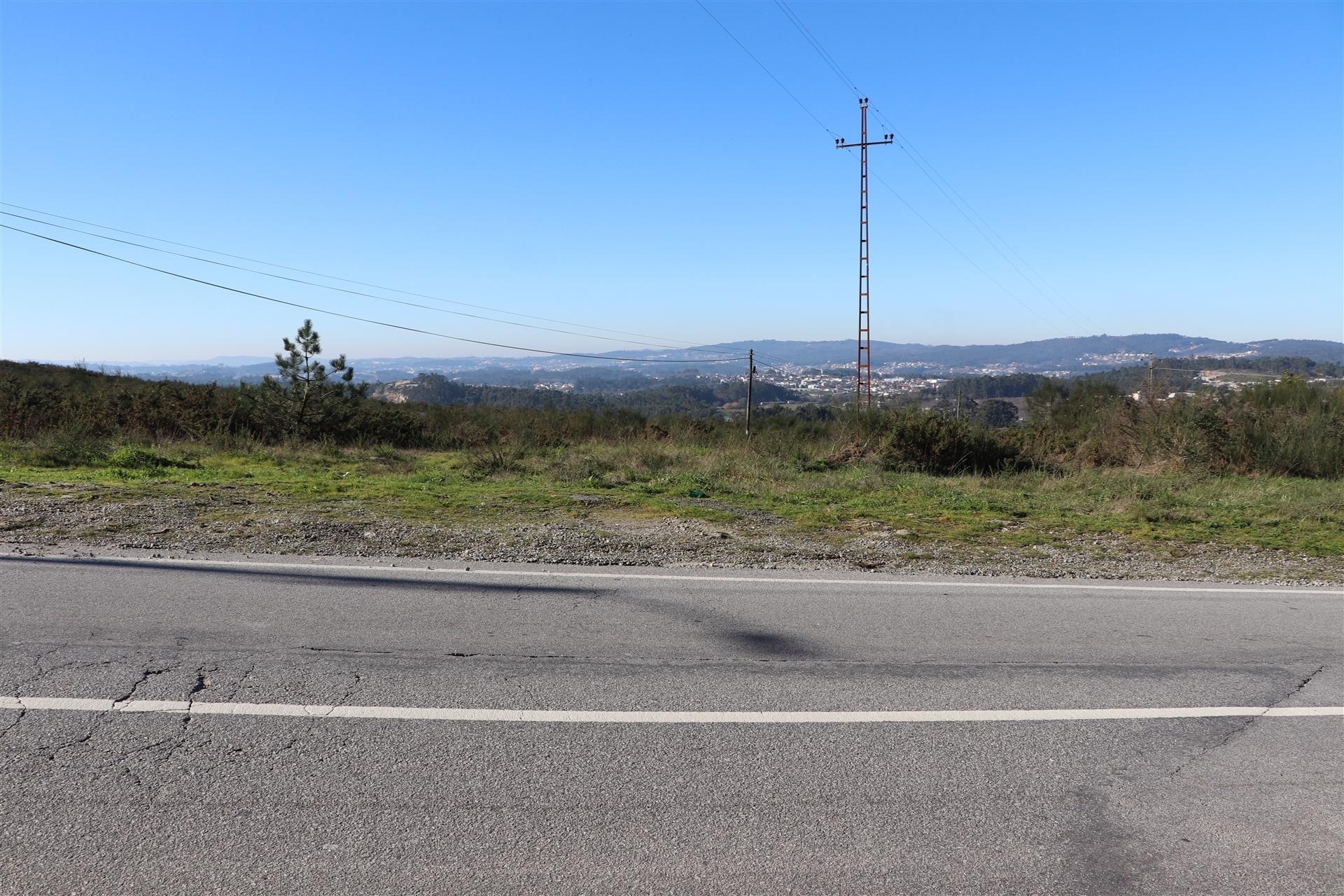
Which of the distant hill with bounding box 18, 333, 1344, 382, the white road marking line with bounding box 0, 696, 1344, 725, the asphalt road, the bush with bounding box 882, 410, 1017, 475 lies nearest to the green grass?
the bush with bounding box 882, 410, 1017, 475

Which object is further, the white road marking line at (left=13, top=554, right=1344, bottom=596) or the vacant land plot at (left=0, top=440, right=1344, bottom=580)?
the vacant land plot at (left=0, top=440, right=1344, bottom=580)

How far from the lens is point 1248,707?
16.4 feet

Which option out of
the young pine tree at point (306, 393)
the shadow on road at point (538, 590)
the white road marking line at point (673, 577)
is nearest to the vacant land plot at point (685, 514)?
the white road marking line at point (673, 577)

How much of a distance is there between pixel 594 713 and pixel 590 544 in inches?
188

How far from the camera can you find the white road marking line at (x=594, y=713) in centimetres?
446

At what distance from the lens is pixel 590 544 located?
9344mm

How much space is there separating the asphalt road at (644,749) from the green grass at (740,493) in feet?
14.3

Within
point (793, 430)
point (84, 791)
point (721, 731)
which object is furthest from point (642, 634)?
point (793, 430)

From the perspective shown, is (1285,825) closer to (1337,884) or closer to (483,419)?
(1337,884)

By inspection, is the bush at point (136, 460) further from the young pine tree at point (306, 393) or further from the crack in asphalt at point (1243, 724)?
the crack in asphalt at point (1243, 724)

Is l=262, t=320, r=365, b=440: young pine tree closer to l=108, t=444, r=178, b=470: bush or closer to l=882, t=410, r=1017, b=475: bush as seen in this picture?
l=108, t=444, r=178, b=470: bush

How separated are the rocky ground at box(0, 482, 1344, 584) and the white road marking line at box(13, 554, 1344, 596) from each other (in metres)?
0.45

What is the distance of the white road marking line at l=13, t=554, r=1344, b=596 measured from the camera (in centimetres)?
780

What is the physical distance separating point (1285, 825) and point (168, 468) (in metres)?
16.1
